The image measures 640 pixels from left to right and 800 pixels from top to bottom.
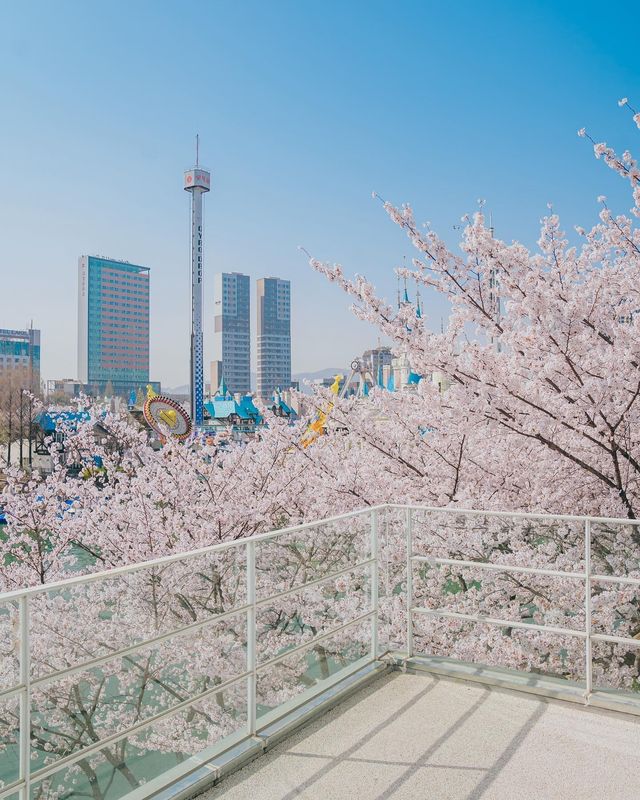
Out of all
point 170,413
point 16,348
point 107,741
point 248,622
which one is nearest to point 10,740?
point 107,741

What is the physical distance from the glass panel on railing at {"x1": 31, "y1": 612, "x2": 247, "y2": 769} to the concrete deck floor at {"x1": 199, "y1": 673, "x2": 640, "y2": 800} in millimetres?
498

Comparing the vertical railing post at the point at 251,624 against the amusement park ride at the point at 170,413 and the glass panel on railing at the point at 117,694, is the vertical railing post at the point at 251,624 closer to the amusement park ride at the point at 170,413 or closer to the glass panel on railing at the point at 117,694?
the glass panel on railing at the point at 117,694

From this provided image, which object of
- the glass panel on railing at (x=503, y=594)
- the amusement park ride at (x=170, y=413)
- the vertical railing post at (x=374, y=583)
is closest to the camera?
the vertical railing post at (x=374, y=583)

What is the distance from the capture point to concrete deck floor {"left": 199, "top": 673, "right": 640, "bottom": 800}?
8.04 feet

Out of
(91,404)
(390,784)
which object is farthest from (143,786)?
(91,404)

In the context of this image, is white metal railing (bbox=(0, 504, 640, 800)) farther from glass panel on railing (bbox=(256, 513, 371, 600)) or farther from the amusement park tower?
the amusement park tower

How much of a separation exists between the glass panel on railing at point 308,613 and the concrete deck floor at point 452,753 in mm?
1080

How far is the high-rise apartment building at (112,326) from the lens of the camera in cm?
13975

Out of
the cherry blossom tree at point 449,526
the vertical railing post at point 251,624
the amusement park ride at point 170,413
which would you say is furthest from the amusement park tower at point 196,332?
the vertical railing post at point 251,624

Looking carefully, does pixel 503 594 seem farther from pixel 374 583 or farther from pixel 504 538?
pixel 374 583

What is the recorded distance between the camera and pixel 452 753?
8.89 feet

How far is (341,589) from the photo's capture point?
483 cm

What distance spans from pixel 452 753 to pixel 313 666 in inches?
77.5

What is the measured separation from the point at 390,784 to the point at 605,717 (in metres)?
1.21
